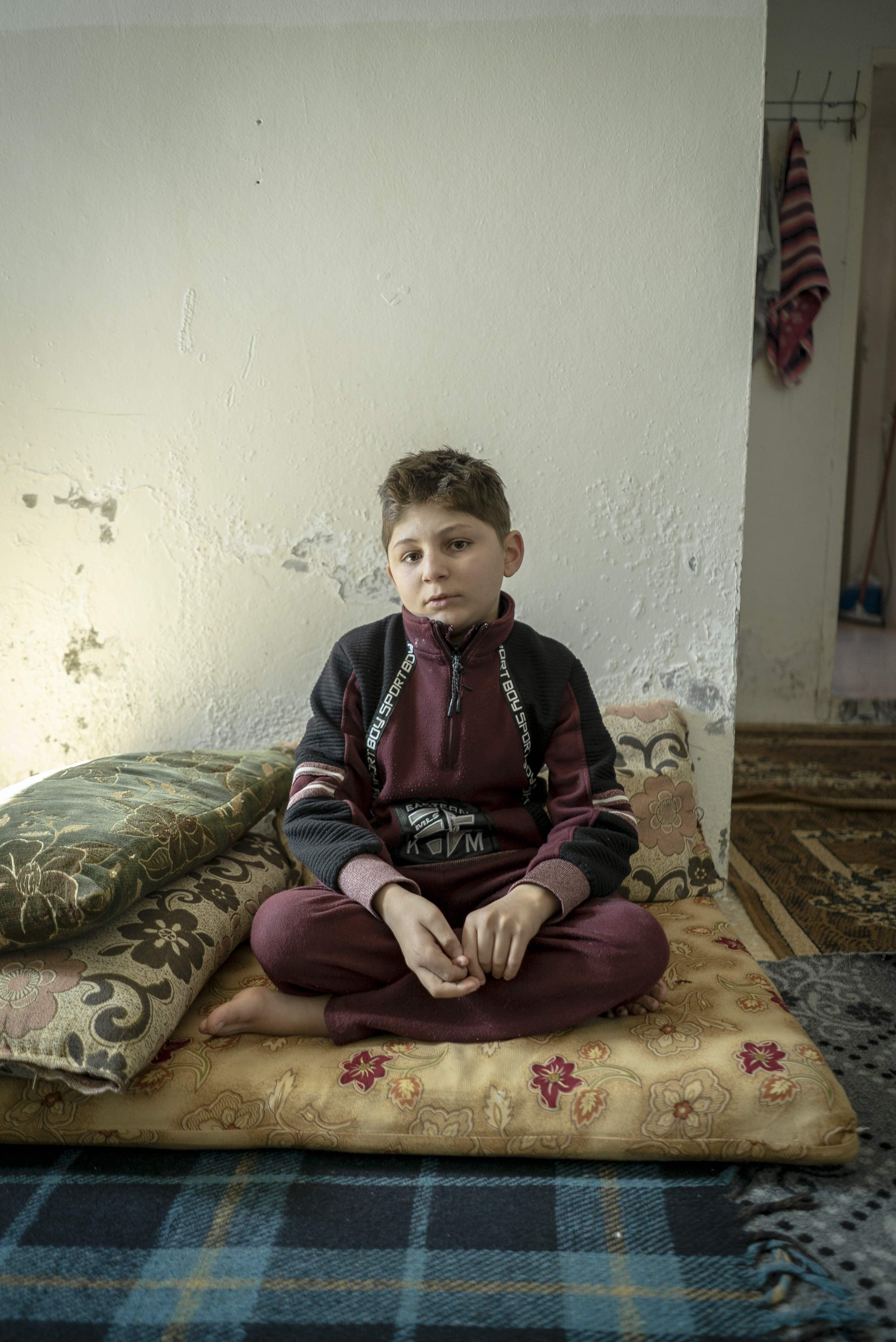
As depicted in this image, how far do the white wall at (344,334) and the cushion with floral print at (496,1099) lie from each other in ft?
2.37

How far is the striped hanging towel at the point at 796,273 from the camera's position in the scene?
3059mm

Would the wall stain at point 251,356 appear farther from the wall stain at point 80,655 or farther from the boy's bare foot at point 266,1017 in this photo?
the boy's bare foot at point 266,1017

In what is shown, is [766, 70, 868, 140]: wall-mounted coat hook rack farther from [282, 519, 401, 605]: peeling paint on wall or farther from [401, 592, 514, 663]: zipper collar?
[401, 592, 514, 663]: zipper collar

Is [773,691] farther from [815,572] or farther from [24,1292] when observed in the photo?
[24,1292]

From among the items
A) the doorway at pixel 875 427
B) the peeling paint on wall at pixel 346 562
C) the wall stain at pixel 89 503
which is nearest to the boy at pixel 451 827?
the peeling paint on wall at pixel 346 562

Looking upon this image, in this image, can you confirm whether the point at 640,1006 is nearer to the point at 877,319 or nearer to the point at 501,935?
the point at 501,935

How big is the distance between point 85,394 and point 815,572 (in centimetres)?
275

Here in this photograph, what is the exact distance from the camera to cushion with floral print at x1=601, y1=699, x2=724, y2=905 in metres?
1.54

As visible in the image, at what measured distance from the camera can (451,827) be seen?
4.29 feet

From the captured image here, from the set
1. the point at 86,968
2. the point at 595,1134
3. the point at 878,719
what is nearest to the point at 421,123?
the point at 86,968

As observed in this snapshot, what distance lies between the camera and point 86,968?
1.10 meters

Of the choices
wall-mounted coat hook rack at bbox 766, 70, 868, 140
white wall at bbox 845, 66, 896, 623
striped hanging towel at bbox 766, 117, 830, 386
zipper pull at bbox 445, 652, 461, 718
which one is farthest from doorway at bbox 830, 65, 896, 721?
zipper pull at bbox 445, 652, 461, 718

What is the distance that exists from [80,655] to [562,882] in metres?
1.06

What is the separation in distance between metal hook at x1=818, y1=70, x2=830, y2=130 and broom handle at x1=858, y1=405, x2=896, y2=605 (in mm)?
1427
